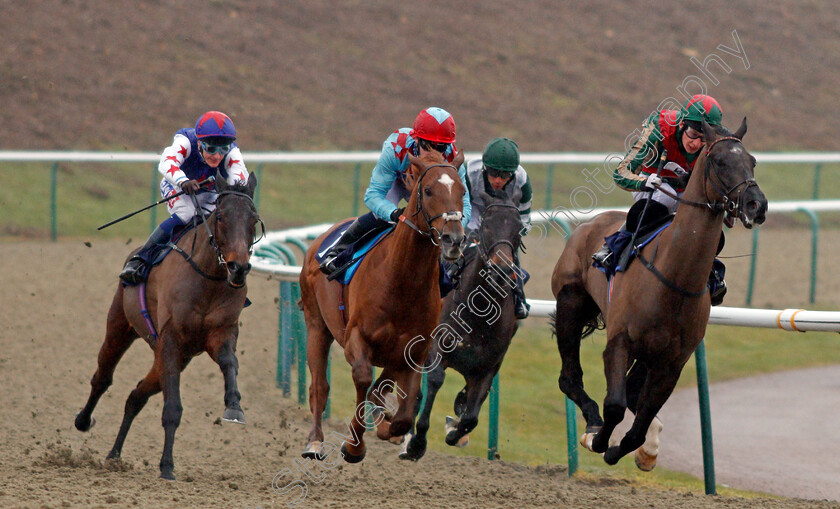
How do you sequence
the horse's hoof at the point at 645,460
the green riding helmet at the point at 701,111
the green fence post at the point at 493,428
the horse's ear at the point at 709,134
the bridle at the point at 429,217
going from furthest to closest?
the green fence post at the point at 493,428 < the horse's hoof at the point at 645,460 < the green riding helmet at the point at 701,111 < the horse's ear at the point at 709,134 < the bridle at the point at 429,217

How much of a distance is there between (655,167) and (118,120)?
1356 cm

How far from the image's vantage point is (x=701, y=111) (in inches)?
229

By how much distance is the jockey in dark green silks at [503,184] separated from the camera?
21.4ft

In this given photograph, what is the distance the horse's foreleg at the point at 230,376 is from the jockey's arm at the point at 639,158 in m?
2.27

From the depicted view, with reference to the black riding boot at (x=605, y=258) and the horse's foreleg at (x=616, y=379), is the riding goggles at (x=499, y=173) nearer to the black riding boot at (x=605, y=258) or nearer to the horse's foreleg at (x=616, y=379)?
the black riding boot at (x=605, y=258)

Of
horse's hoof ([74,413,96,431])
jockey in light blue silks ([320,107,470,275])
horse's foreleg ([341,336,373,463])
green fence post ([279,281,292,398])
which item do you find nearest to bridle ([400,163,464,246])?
jockey in light blue silks ([320,107,470,275])

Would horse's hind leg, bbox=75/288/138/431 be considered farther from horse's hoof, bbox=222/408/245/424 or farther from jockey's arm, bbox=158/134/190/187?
horse's hoof, bbox=222/408/245/424

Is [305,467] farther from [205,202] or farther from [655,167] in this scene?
[655,167]

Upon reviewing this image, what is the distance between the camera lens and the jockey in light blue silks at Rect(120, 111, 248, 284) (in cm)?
647

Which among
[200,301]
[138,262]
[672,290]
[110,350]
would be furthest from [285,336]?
[672,290]

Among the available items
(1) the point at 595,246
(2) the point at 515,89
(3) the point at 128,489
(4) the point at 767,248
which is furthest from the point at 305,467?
(2) the point at 515,89

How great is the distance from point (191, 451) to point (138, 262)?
1262 millimetres

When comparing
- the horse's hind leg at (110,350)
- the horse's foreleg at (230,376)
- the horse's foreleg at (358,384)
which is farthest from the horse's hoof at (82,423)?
the horse's foreleg at (358,384)

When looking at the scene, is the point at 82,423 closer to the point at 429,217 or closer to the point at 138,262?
the point at 138,262
